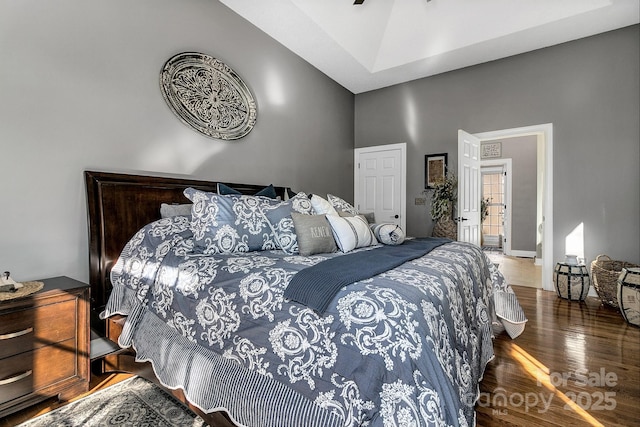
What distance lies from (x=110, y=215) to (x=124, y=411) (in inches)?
48.2

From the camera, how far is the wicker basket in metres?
3.16

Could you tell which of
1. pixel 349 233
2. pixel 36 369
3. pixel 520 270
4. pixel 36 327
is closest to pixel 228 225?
pixel 349 233

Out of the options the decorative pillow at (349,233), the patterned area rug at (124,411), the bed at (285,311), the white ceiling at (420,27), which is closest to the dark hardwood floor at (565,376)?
the bed at (285,311)

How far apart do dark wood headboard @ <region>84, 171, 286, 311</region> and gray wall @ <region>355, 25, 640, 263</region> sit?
3994 millimetres

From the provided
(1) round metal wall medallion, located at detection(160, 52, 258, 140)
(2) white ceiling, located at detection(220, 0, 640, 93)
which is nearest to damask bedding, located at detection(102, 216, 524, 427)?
(1) round metal wall medallion, located at detection(160, 52, 258, 140)

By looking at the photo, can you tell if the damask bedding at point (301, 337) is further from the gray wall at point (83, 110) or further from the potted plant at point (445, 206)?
the potted plant at point (445, 206)

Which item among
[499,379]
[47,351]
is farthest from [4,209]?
[499,379]

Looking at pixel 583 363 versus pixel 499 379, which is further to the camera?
pixel 583 363

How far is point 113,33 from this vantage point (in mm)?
2242

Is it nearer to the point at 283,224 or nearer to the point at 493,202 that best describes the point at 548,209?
the point at 283,224

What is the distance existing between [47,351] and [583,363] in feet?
10.6

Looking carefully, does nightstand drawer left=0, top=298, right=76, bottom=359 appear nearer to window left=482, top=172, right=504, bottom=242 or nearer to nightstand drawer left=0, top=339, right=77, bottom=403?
nightstand drawer left=0, top=339, right=77, bottom=403

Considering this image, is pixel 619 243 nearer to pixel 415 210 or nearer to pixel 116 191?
pixel 415 210

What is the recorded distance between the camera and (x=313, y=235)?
1.98m
